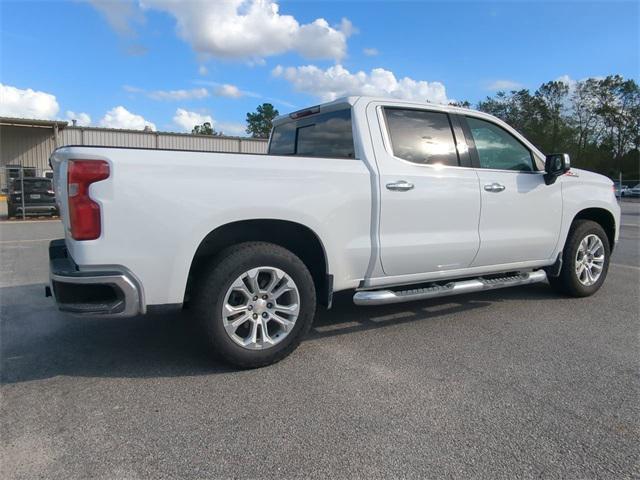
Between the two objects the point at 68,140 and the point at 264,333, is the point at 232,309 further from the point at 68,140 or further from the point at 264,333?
the point at 68,140

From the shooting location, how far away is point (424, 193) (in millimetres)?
4039

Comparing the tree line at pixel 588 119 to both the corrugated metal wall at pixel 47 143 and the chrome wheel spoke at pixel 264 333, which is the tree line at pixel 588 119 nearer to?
the corrugated metal wall at pixel 47 143

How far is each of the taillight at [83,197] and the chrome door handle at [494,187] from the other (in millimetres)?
3157

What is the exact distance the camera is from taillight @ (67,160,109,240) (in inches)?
113

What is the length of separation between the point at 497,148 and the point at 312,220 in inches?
88.9

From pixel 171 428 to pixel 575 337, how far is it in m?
3.35

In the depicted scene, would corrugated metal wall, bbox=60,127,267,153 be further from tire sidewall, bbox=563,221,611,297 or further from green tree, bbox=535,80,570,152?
green tree, bbox=535,80,570,152

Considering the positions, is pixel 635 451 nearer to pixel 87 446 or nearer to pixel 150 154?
pixel 87 446

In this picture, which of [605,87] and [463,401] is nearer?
[463,401]

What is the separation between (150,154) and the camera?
3021mm

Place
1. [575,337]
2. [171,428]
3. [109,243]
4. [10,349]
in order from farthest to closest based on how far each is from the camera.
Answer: [575,337]
[10,349]
[109,243]
[171,428]

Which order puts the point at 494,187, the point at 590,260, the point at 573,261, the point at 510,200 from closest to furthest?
the point at 494,187
the point at 510,200
the point at 573,261
the point at 590,260

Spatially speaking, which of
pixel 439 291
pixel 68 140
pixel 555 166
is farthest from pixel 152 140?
pixel 439 291

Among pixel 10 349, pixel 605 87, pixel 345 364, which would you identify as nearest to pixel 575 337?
pixel 345 364
